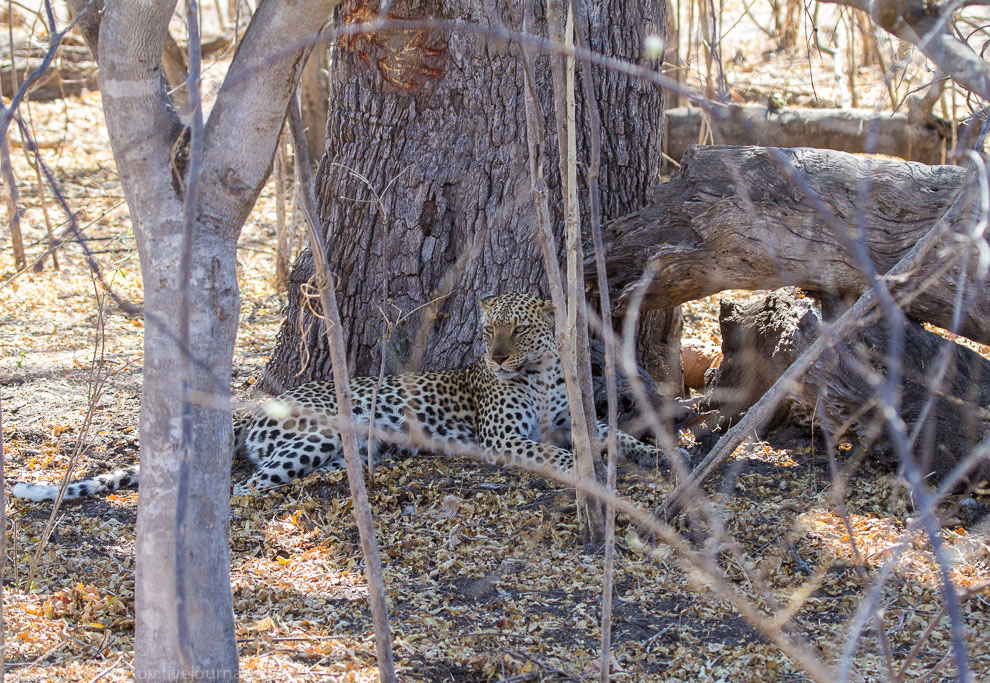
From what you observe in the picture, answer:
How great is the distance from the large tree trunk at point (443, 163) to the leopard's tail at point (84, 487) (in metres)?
1.36

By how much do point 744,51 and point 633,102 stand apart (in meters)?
10.6

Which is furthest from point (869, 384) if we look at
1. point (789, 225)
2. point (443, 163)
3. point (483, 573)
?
point (443, 163)

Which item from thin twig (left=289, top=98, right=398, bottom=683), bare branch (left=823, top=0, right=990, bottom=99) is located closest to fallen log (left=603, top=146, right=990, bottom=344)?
bare branch (left=823, top=0, right=990, bottom=99)

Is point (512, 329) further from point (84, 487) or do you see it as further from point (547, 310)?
point (84, 487)

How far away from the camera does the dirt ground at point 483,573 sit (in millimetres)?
A: 3201

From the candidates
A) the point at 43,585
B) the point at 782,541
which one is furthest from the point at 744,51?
the point at 43,585

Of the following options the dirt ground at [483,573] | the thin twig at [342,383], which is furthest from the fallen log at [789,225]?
the thin twig at [342,383]

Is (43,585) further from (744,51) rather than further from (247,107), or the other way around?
(744,51)

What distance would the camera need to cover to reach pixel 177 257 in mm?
2375

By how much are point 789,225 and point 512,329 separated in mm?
1688

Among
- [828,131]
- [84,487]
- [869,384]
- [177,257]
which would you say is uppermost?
[828,131]

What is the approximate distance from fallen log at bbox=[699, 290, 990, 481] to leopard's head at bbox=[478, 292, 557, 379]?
1.22 meters

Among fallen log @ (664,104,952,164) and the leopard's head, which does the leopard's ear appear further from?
fallen log @ (664,104,952,164)

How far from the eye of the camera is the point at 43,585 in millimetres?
3730
